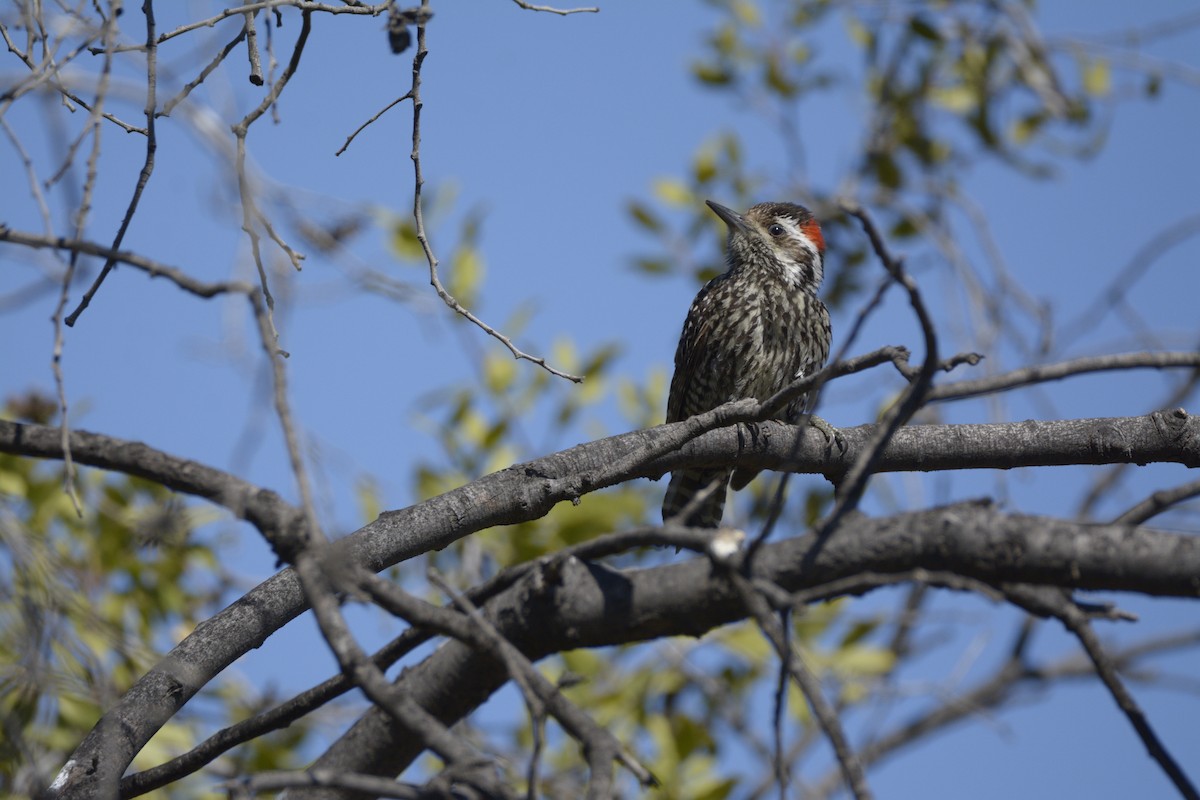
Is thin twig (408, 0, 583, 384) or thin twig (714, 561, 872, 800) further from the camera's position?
thin twig (408, 0, 583, 384)

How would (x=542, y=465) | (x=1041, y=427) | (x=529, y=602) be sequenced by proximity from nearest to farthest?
(x=529, y=602), (x=542, y=465), (x=1041, y=427)

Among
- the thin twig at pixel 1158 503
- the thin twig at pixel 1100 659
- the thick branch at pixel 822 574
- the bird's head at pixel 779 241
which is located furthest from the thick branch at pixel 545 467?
the bird's head at pixel 779 241

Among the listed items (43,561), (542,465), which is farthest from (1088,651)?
(43,561)

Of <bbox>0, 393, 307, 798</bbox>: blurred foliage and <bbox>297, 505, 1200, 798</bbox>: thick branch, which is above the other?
<bbox>0, 393, 307, 798</bbox>: blurred foliage

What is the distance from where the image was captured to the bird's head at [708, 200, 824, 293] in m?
6.25

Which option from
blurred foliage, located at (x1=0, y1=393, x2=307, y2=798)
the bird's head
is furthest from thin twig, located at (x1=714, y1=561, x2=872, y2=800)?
the bird's head

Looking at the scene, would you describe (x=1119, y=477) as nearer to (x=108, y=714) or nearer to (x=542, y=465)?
(x=542, y=465)

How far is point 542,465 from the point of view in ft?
10.3

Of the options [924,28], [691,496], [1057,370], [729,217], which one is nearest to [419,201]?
[1057,370]

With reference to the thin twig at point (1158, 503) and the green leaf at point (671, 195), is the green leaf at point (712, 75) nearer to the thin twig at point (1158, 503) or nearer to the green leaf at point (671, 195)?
the green leaf at point (671, 195)

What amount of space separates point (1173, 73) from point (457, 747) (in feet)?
19.7

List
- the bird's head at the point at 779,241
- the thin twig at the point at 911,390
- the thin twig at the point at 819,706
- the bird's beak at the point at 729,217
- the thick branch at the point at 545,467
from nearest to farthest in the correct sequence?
the thin twig at the point at 819,706, the thin twig at the point at 911,390, the thick branch at the point at 545,467, the bird's head at the point at 779,241, the bird's beak at the point at 729,217

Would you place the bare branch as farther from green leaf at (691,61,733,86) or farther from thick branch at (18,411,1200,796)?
green leaf at (691,61,733,86)

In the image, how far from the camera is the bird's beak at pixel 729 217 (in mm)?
6469
